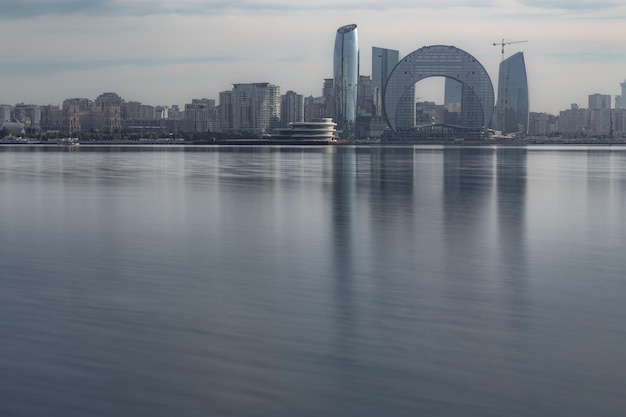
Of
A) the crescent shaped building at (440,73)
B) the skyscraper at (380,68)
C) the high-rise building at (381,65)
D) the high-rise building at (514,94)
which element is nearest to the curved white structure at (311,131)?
the crescent shaped building at (440,73)

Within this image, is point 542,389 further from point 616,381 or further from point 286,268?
point 286,268

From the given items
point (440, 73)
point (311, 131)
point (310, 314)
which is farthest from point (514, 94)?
point (310, 314)

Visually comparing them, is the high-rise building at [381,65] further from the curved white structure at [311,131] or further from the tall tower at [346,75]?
the curved white structure at [311,131]

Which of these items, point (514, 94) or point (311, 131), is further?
point (514, 94)

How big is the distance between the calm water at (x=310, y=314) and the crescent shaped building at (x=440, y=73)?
Result: 13559 centimetres

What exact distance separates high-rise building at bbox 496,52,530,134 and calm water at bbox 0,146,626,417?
174962 millimetres

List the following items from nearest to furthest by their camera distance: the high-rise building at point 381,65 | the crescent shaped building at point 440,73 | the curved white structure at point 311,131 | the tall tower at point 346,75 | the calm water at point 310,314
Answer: the calm water at point 310,314 → the curved white structure at point 311,131 → the crescent shaped building at point 440,73 → the tall tower at point 346,75 → the high-rise building at point 381,65

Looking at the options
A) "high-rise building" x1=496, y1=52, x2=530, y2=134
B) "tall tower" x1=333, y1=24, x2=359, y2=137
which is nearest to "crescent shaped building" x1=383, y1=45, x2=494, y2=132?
"tall tower" x1=333, y1=24, x2=359, y2=137

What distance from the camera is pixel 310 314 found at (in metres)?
9.26

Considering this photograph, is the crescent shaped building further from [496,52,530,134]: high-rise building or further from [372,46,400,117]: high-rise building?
[496,52,530,134]: high-rise building

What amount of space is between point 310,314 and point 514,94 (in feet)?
616

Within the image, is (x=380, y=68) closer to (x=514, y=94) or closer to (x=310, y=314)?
(x=514, y=94)

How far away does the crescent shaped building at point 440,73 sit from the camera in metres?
152

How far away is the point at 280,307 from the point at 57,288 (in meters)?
2.87
